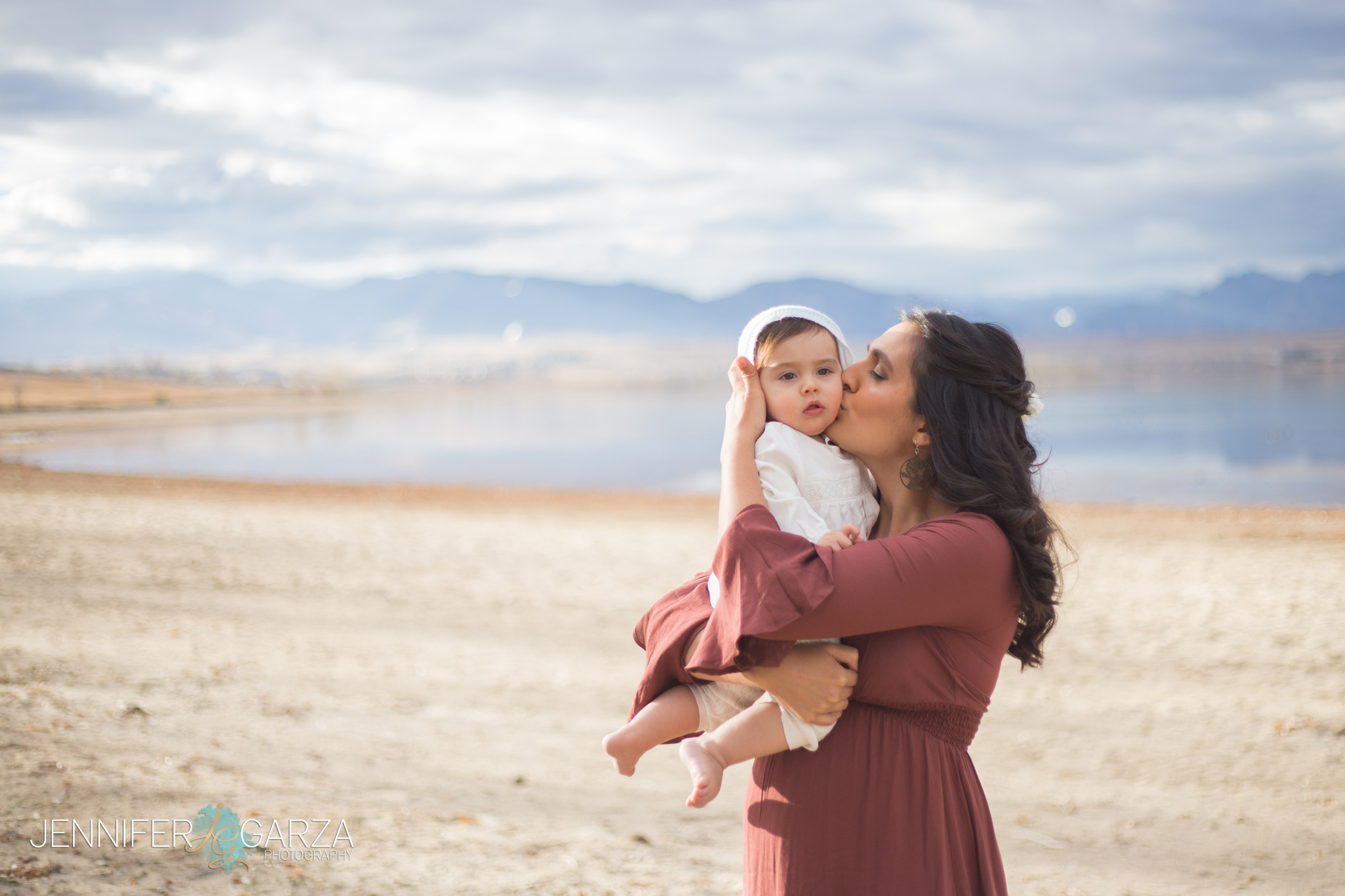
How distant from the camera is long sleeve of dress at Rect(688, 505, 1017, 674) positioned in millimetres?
1592

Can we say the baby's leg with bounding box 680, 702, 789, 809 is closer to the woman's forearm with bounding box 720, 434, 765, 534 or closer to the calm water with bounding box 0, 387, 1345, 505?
the woman's forearm with bounding box 720, 434, 765, 534

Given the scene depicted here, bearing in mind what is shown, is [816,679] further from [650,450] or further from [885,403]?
[650,450]

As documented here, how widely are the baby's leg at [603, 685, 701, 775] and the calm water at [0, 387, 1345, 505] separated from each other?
9941 millimetres

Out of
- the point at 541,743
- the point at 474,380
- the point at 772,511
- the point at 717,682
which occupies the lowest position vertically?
the point at 541,743

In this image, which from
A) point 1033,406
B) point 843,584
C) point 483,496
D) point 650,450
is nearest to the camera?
point 843,584

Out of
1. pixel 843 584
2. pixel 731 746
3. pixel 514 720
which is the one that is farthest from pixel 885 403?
pixel 514 720

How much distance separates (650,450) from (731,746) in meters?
37.8

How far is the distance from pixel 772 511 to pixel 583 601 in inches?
366

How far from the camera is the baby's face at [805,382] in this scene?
6.80ft

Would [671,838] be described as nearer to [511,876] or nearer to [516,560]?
[511,876]

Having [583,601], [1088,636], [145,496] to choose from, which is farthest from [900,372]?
[145,496]

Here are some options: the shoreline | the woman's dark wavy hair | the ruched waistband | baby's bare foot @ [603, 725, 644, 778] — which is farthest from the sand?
the shoreline

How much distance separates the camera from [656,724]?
6.62 feet

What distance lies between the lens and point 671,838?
477 cm
